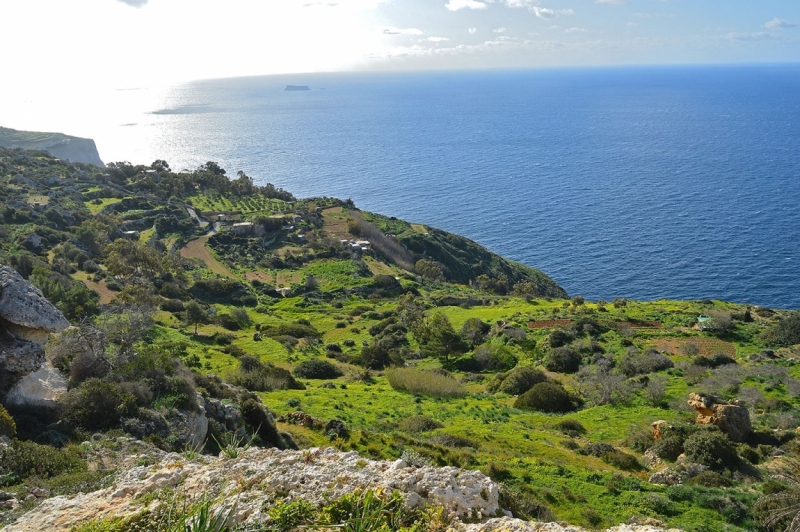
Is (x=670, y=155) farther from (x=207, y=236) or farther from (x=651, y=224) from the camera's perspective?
(x=207, y=236)

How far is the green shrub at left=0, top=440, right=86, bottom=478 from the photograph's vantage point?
38.7 ft

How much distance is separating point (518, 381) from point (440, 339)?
9.48 m

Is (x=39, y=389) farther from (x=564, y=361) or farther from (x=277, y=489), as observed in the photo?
(x=564, y=361)

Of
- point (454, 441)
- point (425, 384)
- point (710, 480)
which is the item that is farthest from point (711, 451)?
point (425, 384)

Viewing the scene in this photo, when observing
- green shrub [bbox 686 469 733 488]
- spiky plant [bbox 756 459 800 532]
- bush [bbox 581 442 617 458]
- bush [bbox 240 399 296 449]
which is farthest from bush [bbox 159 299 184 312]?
spiky plant [bbox 756 459 800 532]

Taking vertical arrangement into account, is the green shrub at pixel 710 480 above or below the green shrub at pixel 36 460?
below

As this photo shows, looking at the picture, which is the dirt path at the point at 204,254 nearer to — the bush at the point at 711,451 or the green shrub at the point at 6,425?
the green shrub at the point at 6,425

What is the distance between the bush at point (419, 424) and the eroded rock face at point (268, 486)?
13339 mm

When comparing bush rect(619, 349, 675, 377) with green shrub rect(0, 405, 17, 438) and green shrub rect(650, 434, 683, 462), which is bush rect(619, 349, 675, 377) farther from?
green shrub rect(0, 405, 17, 438)

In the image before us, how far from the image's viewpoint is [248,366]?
32.4 meters

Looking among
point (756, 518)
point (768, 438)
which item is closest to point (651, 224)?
point (768, 438)

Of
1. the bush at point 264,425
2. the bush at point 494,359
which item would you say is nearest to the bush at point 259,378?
the bush at point 264,425

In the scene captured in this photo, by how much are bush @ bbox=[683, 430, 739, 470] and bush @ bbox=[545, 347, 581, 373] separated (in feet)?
50.4

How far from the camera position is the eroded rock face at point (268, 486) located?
923 cm
